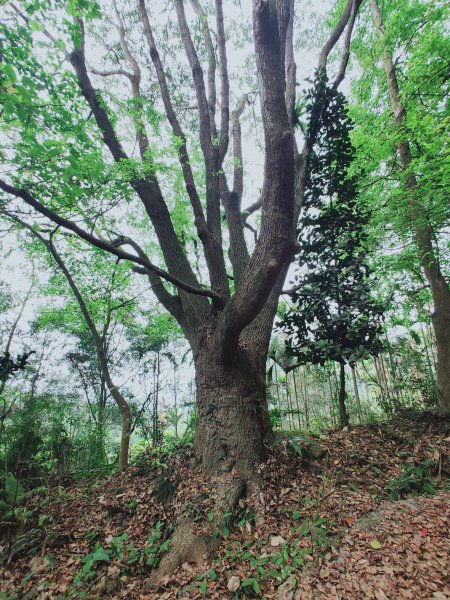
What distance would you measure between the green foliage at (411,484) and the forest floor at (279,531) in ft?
0.04

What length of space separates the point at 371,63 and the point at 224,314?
6364 mm

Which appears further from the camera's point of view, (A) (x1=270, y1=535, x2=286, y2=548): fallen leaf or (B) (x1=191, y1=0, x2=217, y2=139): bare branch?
(B) (x1=191, y1=0, x2=217, y2=139): bare branch

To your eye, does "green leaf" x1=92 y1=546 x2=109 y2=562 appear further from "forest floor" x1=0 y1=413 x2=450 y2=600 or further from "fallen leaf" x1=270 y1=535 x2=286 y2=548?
"fallen leaf" x1=270 y1=535 x2=286 y2=548

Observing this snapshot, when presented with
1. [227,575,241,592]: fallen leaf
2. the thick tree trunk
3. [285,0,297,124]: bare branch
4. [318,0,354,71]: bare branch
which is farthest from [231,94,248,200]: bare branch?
[227,575,241,592]: fallen leaf

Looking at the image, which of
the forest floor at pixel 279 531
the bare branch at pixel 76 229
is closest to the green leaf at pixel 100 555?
the forest floor at pixel 279 531

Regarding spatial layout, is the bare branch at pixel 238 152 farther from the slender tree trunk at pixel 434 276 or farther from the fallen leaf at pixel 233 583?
the fallen leaf at pixel 233 583

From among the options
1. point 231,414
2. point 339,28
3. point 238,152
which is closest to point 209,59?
point 238,152

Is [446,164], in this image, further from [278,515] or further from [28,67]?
[28,67]

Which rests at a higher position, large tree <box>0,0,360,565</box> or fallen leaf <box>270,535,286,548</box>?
large tree <box>0,0,360,565</box>

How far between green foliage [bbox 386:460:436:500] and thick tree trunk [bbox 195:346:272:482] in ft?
4.04

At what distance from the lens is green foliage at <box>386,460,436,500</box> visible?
8.63ft

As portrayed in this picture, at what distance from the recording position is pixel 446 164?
3529 mm

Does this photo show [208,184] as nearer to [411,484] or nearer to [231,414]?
[231,414]

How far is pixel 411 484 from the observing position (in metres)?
2.71
